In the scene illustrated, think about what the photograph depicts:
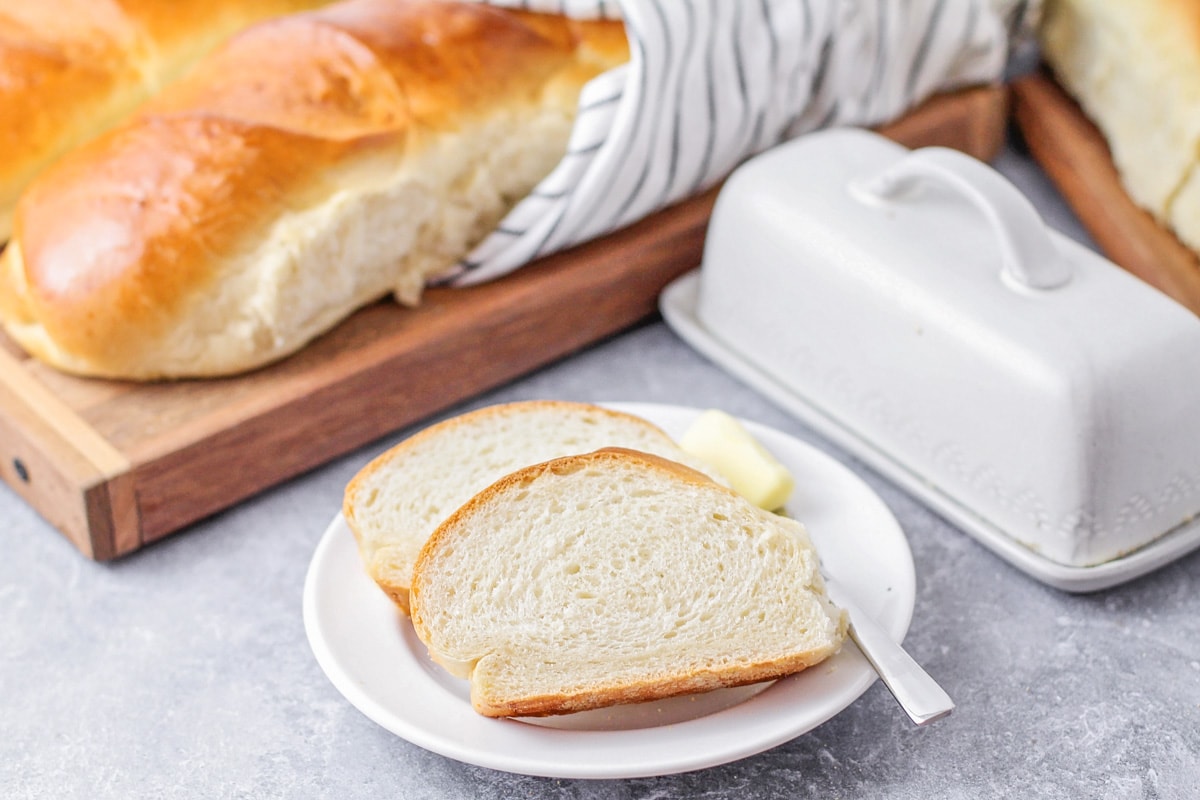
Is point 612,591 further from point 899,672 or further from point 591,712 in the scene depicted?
point 899,672

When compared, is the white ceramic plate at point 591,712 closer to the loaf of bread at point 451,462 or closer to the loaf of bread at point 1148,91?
the loaf of bread at point 451,462

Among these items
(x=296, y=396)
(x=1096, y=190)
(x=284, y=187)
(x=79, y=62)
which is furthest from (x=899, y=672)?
(x=79, y=62)

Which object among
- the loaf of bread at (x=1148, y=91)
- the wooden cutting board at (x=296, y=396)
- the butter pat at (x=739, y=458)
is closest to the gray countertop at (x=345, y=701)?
the wooden cutting board at (x=296, y=396)

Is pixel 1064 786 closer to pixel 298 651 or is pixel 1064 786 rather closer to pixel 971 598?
pixel 971 598

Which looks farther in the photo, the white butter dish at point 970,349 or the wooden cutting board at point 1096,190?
the wooden cutting board at point 1096,190

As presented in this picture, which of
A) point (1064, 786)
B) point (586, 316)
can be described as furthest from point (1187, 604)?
point (586, 316)

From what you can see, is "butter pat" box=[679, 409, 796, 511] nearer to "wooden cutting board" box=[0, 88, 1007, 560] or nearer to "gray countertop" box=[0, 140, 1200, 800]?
"gray countertop" box=[0, 140, 1200, 800]

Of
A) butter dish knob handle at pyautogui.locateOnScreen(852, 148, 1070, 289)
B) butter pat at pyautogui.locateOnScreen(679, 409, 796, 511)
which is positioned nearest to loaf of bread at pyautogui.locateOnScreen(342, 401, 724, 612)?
butter pat at pyautogui.locateOnScreen(679, 409, 796, 511)
